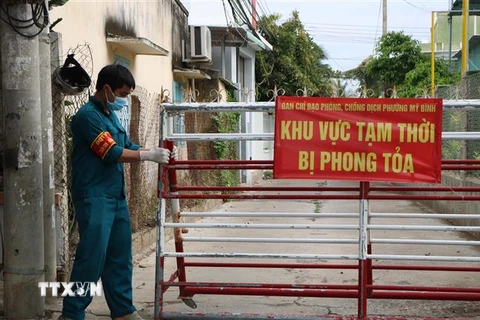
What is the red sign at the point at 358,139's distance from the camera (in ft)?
14.2

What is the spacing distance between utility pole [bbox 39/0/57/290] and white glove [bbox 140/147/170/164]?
3.81 feet

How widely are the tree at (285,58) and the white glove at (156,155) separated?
60.5 ft

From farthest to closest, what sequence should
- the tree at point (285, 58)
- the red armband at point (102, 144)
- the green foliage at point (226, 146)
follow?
1. the tree at point (285, 58)
2. the green foliage at point (226, 146)
3. the red armband at point (102, 144)

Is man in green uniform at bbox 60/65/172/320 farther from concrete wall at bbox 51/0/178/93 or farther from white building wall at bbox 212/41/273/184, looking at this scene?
white building wall at bbox 212/41/273/184

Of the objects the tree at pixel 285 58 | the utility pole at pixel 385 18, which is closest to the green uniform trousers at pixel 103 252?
the tree at pixel 285 58

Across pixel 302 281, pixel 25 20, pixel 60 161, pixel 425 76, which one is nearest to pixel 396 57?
pixel 425 76

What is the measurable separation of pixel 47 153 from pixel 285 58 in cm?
1946

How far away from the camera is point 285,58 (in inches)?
938

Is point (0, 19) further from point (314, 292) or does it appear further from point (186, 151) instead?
point (186, 151)

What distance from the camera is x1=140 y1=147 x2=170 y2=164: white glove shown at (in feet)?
13.8

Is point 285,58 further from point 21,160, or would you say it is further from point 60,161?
point 21,160

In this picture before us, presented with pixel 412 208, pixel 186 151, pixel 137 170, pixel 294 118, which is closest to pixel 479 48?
pixel 412 208

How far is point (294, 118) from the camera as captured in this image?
173 inches

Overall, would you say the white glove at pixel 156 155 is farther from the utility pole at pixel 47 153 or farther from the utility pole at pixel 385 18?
the utility pole at pixel 385 18
